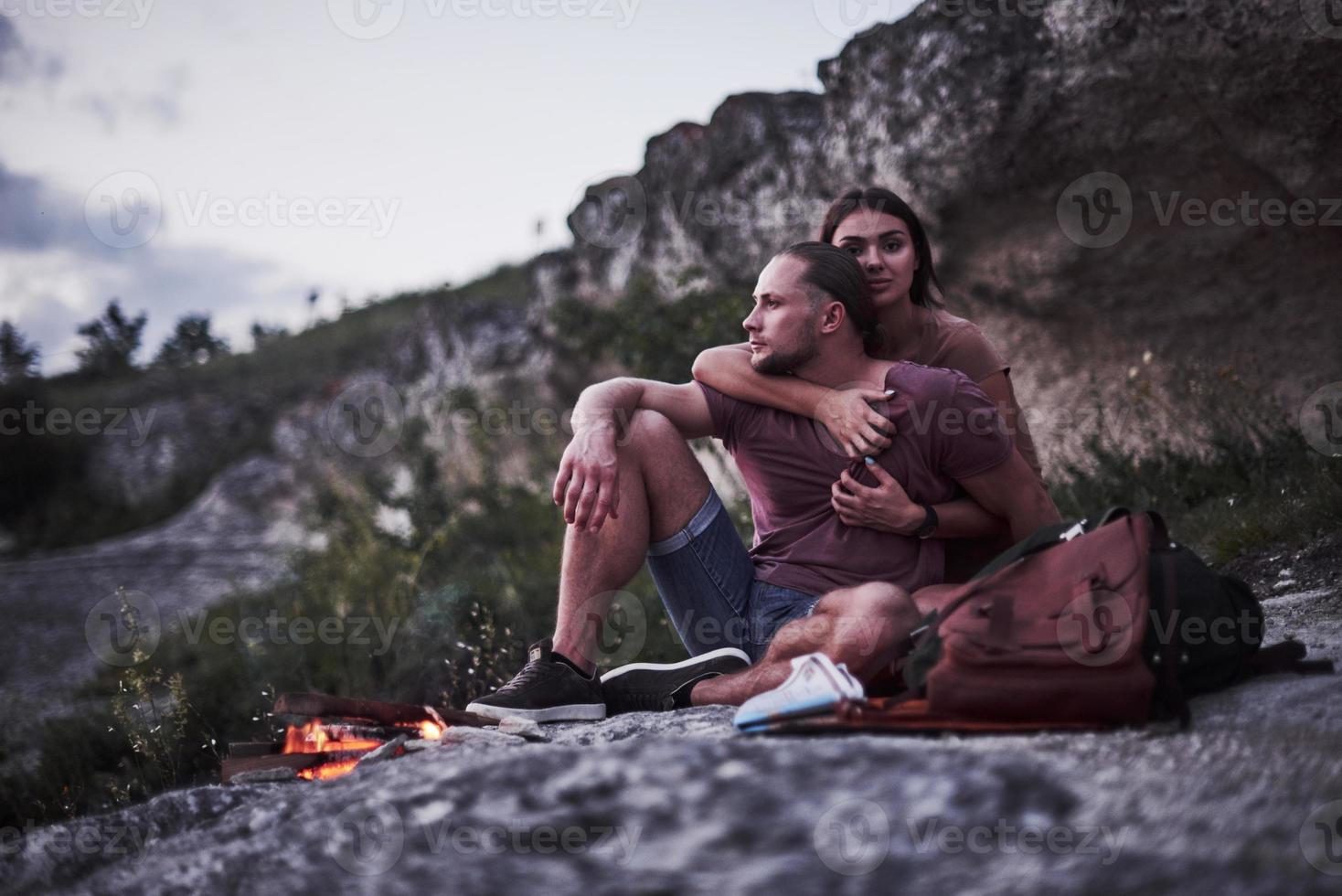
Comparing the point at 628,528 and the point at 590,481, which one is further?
the point at 628,528

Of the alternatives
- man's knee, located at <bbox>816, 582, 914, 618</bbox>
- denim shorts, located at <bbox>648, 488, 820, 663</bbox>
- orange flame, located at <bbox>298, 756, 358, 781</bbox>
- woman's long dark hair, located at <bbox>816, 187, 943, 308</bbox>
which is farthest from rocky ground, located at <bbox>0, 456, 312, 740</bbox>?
man's knee, located at <bbox>816, 582, 914, 618</bbox>

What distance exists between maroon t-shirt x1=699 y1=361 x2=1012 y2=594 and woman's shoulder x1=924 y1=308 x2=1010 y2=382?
1.47 feet

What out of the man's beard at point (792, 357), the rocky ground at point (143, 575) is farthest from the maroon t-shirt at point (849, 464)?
the rocky ground at point (143, 575)

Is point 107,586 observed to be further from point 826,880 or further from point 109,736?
point 826,880

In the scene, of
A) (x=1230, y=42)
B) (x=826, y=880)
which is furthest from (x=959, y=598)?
(x=1230, y=42)

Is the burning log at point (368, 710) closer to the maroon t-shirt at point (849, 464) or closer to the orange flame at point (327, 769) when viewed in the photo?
the orange flame at point (327, 769)

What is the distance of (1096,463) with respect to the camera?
5738mm

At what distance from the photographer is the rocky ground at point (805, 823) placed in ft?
4.52

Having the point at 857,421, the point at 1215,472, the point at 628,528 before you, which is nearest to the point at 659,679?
the point at 628,528

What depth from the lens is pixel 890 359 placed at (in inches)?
144

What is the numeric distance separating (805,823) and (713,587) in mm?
1670

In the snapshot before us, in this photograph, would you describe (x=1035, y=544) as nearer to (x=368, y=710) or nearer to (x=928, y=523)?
(x=928, y=523)

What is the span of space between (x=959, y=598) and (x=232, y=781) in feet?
5.90

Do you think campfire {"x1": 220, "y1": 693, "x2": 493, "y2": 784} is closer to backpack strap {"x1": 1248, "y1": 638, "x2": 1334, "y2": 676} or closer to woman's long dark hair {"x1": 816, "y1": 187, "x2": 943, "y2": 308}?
backpack strap {"x1": 1248, "y1": 638, "x2": 1334, "y2": 676}
